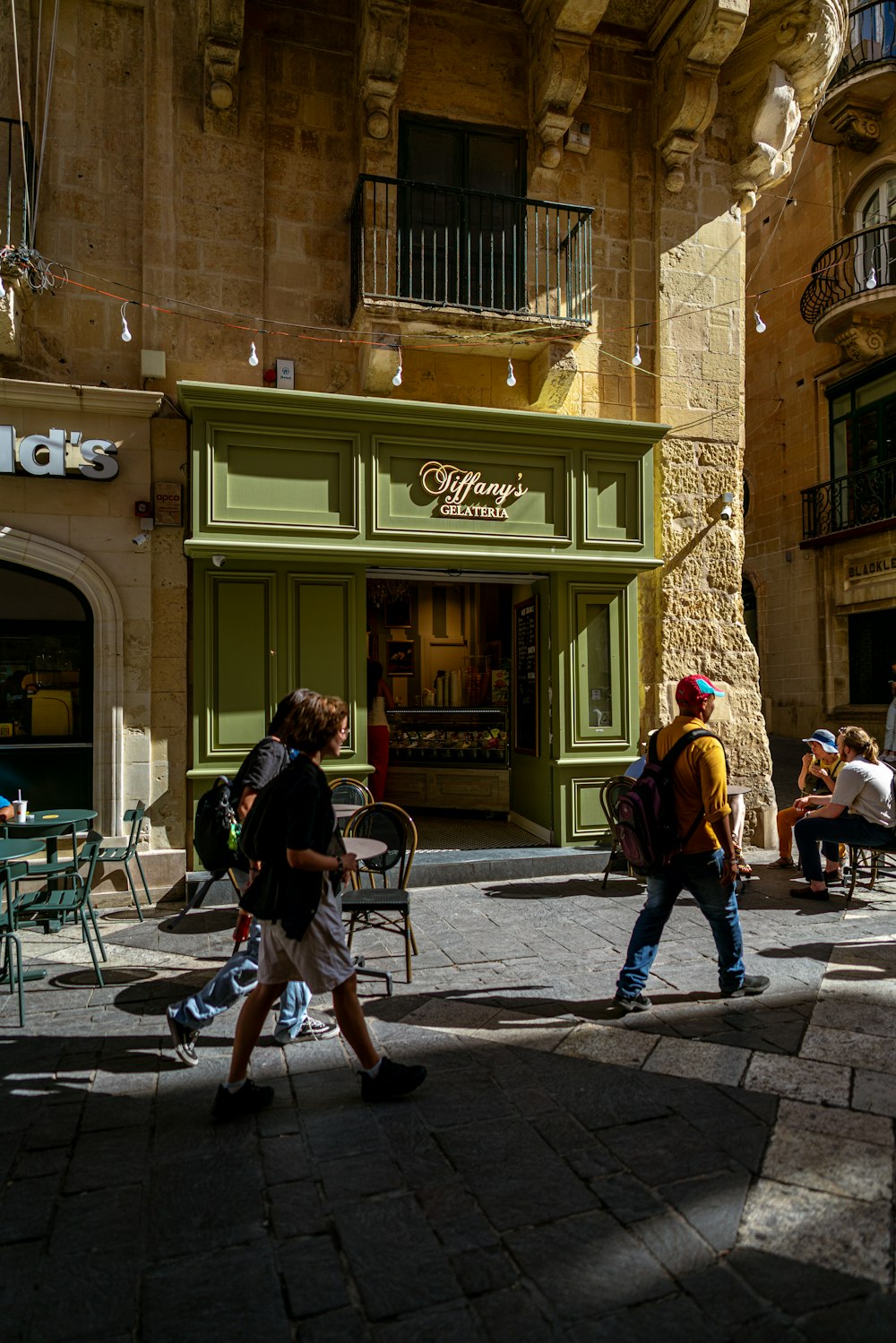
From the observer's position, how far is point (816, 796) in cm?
796

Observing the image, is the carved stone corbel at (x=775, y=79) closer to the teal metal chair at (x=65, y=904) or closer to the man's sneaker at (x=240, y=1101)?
the teal metal chair at (x=65, y=904)

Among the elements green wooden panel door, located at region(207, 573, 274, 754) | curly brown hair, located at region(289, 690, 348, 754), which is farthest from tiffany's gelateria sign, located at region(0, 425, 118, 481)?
curly brown hair, located at region(289, 690, 348, 754)

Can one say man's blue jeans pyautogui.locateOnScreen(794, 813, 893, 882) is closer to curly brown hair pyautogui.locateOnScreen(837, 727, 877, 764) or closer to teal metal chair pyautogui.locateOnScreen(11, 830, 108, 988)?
curly brown hair pyautogui.locateOnScreen(837, 727, 877, 764)

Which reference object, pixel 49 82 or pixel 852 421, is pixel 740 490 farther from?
pixel 852 421

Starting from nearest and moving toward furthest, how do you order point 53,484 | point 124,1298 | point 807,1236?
point 124,1298, point 807,1236, point 53,484

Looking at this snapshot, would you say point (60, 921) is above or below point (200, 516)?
below

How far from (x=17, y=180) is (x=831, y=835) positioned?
9.21 metres

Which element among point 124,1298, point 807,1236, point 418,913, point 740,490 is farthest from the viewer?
point 740,490

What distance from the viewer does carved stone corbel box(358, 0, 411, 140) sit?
8109 millimetres

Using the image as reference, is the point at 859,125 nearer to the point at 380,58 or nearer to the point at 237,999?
the point at 380,58

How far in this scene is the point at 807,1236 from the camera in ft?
9.45

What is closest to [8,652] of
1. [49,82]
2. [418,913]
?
[418,913]

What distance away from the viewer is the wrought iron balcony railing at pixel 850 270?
17.0m

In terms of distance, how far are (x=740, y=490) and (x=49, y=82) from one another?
8007 mm
